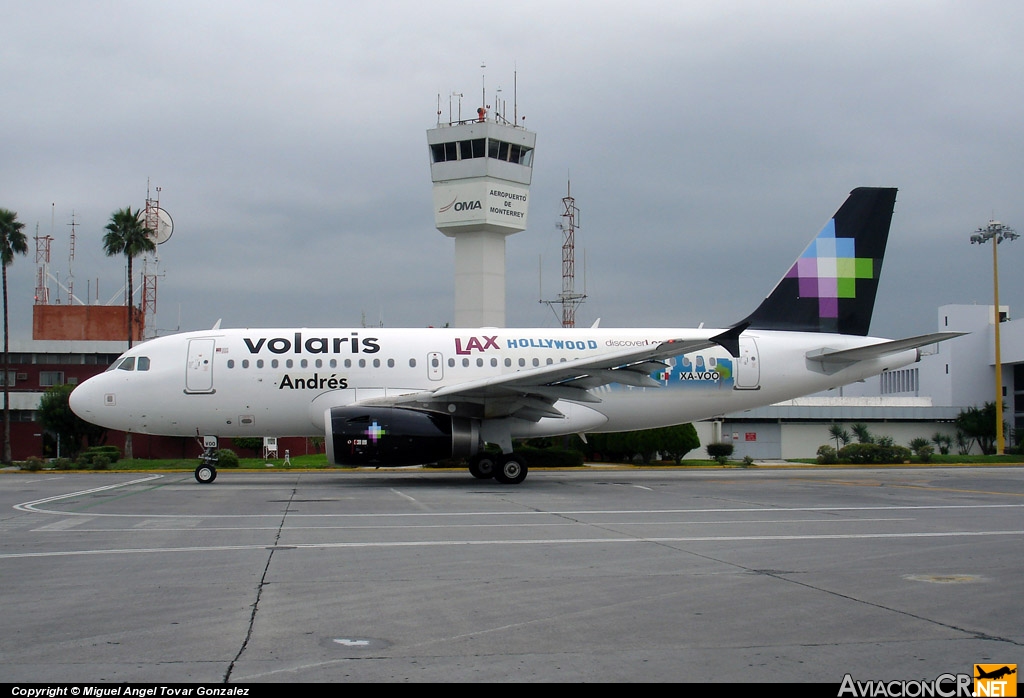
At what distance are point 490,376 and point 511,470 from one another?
8.18ft

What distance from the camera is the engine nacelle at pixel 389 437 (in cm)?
1948

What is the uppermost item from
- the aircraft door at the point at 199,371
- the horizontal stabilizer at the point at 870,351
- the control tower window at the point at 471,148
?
the control tower window at the point at 471,148

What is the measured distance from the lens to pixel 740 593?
8.16 m

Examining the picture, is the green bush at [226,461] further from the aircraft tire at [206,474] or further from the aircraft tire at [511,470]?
the aircraft tire at [511,470]

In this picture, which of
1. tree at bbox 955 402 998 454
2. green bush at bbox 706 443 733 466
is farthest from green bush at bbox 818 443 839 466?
tree at bbox 955 402 998 454

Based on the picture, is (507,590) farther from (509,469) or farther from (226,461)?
(226,461)

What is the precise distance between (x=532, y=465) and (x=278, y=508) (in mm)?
16155

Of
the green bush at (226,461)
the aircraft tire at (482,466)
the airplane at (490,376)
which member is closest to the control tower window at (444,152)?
the green bush at (226,461)

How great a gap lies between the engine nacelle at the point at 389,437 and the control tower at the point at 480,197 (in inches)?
1527

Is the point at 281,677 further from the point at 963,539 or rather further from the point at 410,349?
the point at 410,349

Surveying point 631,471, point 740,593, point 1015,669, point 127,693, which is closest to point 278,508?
point 740,593

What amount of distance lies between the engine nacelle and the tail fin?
9210 mm

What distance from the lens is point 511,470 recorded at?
21.3 m

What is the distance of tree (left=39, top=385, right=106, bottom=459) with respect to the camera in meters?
44.3
